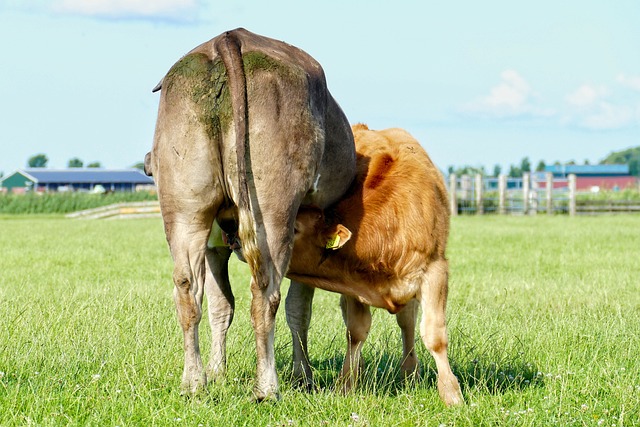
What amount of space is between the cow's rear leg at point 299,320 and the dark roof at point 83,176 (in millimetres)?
103388

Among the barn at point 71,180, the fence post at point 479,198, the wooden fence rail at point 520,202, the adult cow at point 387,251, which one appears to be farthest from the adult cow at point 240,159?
the barn at point 71,180

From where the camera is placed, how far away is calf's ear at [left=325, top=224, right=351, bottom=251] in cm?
525

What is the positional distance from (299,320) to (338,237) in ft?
3.75

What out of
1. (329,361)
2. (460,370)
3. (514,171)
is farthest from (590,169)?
(460,370)

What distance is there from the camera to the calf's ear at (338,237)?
5.25m

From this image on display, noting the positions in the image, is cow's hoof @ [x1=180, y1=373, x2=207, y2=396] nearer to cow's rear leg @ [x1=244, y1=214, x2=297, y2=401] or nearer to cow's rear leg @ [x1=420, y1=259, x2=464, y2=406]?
cow's rear leg @ [x1=244, y1=214, x2=297, y2=401]

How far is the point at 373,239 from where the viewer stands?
5477mm

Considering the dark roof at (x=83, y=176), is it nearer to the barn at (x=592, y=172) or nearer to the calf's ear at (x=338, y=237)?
→ the barn at (x=592, y=172)

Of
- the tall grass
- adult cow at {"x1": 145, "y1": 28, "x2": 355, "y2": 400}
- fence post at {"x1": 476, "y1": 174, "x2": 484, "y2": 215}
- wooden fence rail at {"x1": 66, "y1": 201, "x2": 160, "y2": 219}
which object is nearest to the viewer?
adult cow at {"x1": 145, "y1": 28, "x2": 355, "y2": 400}

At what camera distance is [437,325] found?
551 cm

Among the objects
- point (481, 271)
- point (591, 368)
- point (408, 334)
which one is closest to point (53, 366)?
point (408, 334)

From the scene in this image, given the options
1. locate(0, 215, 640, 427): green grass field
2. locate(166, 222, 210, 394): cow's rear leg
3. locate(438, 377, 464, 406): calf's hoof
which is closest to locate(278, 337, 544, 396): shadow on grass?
locate(0, 215, 640, 427): green grass field

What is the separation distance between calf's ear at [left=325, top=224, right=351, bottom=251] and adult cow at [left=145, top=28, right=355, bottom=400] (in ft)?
0.95

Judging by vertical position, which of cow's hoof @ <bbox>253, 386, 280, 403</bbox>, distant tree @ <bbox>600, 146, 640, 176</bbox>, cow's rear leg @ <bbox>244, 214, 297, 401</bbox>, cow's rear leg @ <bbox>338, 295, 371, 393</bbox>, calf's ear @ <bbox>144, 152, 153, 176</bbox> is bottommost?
cow's hoof @ <bbox>253, 386, 280, 403</bbox>
